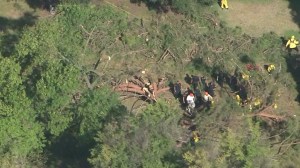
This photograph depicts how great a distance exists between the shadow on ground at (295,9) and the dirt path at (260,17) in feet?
0.64

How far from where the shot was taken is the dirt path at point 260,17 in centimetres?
3494

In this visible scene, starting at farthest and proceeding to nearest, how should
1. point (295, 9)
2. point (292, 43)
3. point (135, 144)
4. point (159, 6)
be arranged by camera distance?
point (295, 9)
point (159, 6)
point (292, 43)
point (135, 144)

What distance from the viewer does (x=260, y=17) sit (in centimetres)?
3562

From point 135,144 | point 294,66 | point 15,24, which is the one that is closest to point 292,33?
point 294,66

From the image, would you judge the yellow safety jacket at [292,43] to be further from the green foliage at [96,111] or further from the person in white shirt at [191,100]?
the green foliage at [96,111]

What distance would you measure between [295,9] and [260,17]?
7.31ft

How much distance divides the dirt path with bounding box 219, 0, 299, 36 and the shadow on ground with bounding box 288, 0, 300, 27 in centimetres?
19

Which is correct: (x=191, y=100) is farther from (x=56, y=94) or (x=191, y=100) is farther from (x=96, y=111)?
(x=56, y=94)

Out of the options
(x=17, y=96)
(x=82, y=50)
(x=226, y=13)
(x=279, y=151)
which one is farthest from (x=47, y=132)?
(x=226, y=13)

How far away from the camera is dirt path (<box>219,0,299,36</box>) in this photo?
115 feet

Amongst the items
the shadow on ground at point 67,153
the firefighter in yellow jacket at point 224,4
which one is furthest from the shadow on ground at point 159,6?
the shadow on ground at point 67,153

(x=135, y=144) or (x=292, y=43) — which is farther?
(x=292, y=43)

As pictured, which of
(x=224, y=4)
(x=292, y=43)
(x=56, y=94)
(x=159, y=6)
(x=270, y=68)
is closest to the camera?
(x=56, y=94)

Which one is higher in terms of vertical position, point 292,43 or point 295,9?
point 295,9
